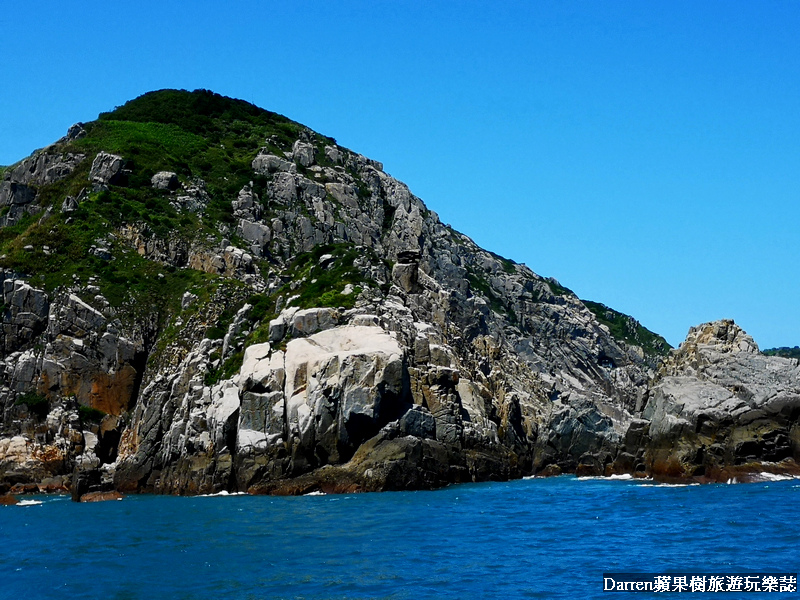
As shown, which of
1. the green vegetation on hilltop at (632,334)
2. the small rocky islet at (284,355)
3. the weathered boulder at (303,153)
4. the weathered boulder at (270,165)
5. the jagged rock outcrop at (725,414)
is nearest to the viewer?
the jagged rock outcrop at (725,414)

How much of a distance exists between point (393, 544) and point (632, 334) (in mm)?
158219

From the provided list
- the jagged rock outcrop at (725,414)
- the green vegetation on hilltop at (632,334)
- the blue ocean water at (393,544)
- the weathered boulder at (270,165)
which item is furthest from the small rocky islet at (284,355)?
the green vegetation on hilltop at (632,334)

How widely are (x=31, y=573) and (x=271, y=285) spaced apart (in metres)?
65.8

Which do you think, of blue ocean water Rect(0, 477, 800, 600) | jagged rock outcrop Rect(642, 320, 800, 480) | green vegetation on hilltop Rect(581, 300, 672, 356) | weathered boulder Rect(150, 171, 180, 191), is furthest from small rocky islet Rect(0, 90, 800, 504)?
green vegetation on hilltop Rect(581, 300, 672, 356)

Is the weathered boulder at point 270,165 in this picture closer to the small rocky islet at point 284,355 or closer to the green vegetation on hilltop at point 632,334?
the small rocky islet at point 284,355

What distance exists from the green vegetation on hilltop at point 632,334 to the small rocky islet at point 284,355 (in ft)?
114

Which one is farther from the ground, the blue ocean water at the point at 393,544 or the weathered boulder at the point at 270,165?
the weathered boulder at the point at 270,165

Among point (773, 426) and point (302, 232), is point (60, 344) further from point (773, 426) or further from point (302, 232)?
point (773, 426)

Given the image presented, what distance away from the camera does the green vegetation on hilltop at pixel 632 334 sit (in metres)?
180

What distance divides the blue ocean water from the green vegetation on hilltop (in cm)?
12314

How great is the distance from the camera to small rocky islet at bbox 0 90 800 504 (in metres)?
67.6

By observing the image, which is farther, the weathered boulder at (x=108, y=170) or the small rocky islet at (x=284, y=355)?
the weathered boulder at (x=108, y=170)

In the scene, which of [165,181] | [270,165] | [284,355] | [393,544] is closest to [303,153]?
[270,165]

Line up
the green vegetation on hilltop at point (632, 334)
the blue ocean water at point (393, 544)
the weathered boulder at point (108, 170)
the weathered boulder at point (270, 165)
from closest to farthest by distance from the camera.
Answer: the blue ocean water at point (393, 544), the weathered boulder at point (108, 170), the weathered boulder at point (270, 165), the green vegetation on hilltop at point (632, 334)
